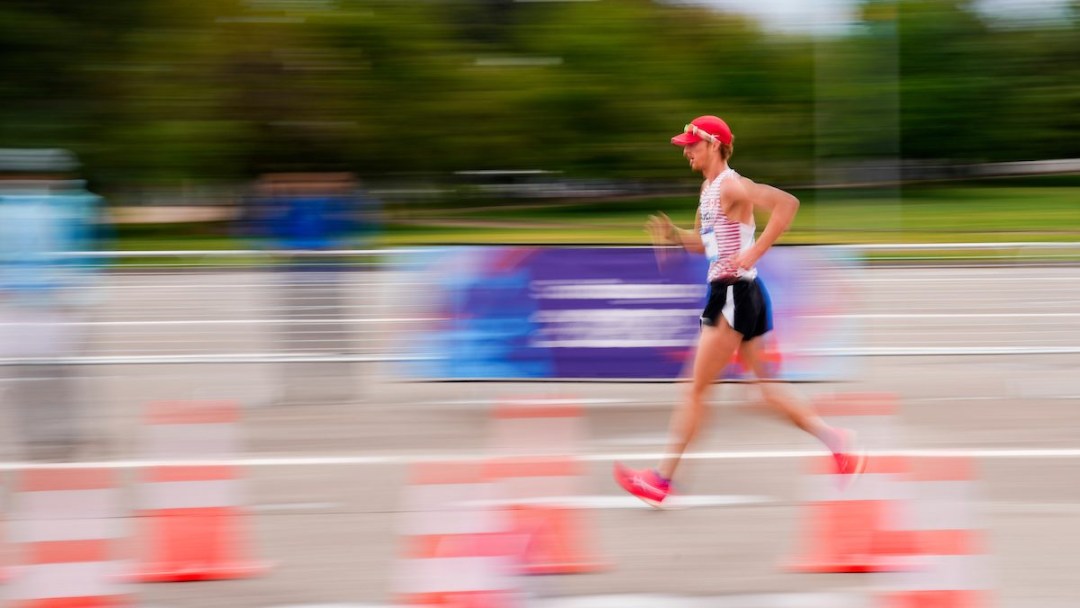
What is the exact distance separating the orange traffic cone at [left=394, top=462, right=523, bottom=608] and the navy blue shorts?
77.7 inches

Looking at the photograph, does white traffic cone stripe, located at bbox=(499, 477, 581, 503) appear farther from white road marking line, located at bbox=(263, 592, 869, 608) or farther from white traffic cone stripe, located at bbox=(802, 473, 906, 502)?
white traffic cone stripe, located at bbox=(802, 473, 906, 502)

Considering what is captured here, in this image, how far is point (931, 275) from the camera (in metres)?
10.0

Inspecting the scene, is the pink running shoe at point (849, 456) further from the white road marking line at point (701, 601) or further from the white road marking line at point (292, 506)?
the white road marking line at point (292, 506)

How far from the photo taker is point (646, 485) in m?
5.73

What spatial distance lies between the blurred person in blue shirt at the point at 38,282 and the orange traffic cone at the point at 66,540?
9.44 feet

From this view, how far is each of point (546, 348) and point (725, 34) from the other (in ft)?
131

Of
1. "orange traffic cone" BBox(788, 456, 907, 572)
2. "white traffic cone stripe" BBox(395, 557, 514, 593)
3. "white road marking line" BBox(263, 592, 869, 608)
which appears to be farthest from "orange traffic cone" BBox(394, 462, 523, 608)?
"orange traffic cone" BBox(788, 456, 907, 572)

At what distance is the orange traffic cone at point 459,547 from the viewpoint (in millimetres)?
3910

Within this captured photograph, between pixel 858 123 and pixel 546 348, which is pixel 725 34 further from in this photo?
pixel 546 348

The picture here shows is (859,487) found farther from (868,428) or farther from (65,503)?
(65,503)

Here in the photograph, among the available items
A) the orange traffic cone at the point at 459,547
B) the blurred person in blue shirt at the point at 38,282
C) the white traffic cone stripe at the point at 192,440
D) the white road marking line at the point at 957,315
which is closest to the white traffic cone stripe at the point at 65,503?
the white traffic cone stripe at the point at 192,440

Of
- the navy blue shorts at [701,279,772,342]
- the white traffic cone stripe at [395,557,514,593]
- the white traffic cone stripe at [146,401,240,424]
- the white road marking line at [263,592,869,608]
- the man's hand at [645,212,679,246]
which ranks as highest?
the man's hand at [645,212,679,246]

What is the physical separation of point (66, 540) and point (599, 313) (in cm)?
A: 472

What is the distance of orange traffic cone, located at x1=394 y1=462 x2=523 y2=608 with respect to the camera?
3.91m
